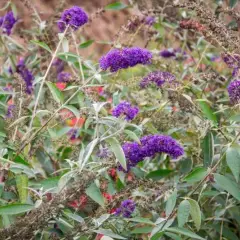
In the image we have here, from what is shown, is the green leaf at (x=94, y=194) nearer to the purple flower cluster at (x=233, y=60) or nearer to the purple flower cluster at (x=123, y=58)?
the purple flower cluster at (x=123, y=58)

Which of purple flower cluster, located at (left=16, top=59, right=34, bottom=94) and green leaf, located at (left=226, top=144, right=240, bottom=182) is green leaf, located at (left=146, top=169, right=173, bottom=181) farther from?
purple flower cluster, located at (left=16, top=59, right=34, bottom=94)

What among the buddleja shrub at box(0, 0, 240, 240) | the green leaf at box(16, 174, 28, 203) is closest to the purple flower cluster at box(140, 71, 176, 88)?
the buddleja shrub at box(0, 0, 240, 240)

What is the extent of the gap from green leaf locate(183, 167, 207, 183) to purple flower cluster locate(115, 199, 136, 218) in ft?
0.71

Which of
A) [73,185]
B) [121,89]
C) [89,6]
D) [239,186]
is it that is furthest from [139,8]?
[89,6]

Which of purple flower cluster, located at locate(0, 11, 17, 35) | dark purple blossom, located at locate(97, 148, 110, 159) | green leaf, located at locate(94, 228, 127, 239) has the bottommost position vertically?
green leaf, located at locate(94, 228, 127, 239)

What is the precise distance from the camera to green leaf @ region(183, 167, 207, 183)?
172 centimetres

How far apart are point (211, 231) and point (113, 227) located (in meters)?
0.59

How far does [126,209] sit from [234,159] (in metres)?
0.36

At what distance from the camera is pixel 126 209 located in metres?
1.87

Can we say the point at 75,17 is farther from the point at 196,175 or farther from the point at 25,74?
the point at 25,74

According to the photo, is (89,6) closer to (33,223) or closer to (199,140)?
(199,140)

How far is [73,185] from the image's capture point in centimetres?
159

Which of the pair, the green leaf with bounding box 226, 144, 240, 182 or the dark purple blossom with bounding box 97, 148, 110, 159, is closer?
the green leaf with bounding box 226, 144, 240, 182

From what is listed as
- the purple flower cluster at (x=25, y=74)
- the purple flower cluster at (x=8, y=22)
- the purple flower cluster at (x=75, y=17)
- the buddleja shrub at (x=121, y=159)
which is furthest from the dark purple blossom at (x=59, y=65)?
the purple flower cluster at (x=75, y=17)
